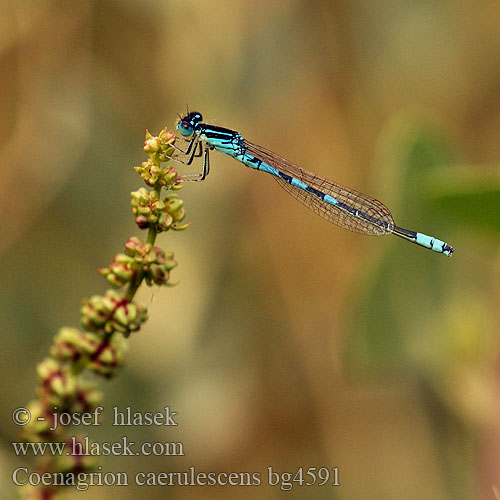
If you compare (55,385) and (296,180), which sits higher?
(296,180)

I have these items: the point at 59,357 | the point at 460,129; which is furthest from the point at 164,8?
the point at 59,357

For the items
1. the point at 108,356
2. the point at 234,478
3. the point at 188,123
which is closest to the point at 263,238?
the point at 188,123

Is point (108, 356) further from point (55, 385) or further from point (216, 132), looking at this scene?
point (216, 132)

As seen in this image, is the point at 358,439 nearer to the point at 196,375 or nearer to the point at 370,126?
the point at 196,375

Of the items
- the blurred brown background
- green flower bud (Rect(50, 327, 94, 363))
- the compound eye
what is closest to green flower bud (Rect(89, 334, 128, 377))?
green flower bud (Rect(50, 327, 94, 363))

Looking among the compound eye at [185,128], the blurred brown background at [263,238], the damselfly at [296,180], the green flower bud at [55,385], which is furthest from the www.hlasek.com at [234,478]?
the green flower bud at [55,385]

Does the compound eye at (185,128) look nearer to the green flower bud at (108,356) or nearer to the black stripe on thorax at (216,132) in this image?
the black stripe on thorax at (216,132)
